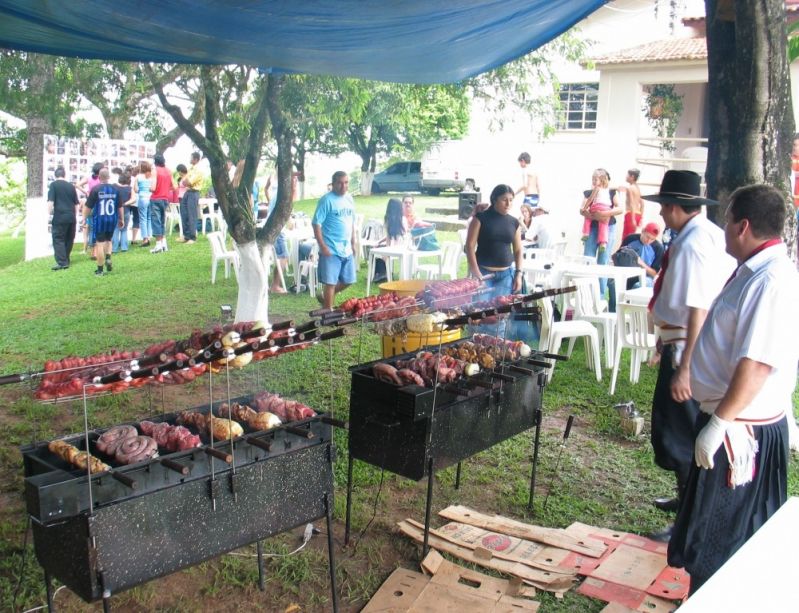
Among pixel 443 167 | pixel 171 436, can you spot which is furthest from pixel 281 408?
pixel 443 167

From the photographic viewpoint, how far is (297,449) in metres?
3.84

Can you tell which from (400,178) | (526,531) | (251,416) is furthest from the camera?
(400,178)

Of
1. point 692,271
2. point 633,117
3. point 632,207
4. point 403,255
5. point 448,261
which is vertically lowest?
point 448,261

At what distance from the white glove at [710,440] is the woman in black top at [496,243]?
194 inches

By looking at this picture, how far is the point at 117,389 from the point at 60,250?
40.7ft

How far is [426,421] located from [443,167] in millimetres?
28512

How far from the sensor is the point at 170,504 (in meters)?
3.36

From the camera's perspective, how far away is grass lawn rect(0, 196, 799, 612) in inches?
174

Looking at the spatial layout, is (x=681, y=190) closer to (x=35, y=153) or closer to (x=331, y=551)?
(x=331, y=551)

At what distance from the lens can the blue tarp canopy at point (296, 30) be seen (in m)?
5.07

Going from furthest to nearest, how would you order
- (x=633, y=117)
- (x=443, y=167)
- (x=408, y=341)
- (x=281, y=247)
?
(x=443, y=167) < (x=633, y=117) < (x=281, y=247) < (x=408, y=341)

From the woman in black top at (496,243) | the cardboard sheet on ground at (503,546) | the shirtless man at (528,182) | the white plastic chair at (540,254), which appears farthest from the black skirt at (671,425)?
Result: the shirtless man at (528,182)

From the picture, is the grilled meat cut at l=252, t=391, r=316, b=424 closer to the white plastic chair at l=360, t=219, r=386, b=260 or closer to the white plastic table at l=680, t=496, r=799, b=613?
the white plastic table at l=680, t=496, r=799, b=613

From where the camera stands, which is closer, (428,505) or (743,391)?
(743,391)
